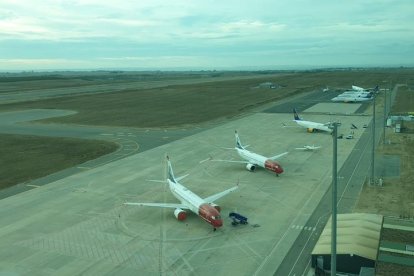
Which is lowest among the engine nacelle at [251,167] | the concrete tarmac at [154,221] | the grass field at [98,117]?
the concrete tarmac at [154,221]

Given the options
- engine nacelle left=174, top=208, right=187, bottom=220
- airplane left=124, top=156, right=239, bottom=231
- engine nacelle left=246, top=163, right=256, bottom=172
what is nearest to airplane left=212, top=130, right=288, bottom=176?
engine nacelle left=246, top=163, right=256, bottom=172

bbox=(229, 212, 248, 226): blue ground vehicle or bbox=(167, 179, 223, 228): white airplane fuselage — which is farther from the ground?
bbox=(167, 179, 223, 228): white airplane fuselage

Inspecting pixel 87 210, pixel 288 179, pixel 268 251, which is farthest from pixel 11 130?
pixel 268 251

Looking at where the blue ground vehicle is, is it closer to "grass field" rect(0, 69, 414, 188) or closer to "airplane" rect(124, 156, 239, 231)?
"airplane" rect(124, 156, 239, 231)

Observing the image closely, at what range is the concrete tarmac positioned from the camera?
38375 mm

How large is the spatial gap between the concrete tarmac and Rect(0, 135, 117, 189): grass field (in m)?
7.65

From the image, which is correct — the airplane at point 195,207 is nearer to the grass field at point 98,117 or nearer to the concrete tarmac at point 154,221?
the concrete tarmac at point 154,221

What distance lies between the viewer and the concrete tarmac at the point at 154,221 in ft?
126

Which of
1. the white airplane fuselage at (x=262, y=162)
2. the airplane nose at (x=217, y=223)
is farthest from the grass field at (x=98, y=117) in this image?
the airplane nose at (x=217, y=223)

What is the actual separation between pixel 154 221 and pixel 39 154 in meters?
43.9

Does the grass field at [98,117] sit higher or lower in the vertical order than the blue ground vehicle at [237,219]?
higher

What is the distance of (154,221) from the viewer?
158ft

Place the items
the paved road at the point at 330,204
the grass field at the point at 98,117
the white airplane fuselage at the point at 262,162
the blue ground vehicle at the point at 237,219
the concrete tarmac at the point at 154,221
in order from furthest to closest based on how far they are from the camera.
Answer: the grass field at the point at 98,117, the white airplane fuselage at the point at 262,162, the blue ground vehicle at the point at 237,219, the concrete tarmac at the point at 154,221, the paved road at the point at 330,204

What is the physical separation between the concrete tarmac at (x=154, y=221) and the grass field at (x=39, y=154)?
7.65 metres
